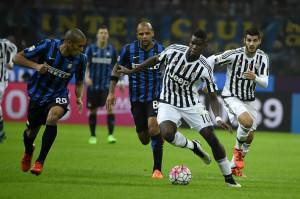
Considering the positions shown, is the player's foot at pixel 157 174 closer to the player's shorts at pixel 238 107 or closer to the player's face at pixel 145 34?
the player's shorts at pixel 238 107

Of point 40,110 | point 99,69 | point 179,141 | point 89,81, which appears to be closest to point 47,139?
point 40,110

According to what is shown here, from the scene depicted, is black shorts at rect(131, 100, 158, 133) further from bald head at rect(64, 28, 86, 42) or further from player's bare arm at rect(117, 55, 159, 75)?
bald head at rect(64, 28, 86, 42)

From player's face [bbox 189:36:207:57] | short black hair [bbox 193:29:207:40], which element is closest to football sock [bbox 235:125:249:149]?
player's face [bbox 189:36:207:57]

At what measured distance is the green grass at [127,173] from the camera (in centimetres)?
977

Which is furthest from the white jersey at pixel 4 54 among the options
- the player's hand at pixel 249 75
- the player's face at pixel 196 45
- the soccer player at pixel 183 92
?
the player's face at pixel 196 45

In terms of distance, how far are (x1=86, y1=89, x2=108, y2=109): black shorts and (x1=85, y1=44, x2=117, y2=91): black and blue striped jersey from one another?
100 millimetres

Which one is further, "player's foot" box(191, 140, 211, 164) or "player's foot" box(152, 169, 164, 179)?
"player's foot" box(152, 169, 164, 179)

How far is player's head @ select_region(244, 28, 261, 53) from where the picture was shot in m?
12.2

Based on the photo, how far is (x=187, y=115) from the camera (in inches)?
428

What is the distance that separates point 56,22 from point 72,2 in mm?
1051

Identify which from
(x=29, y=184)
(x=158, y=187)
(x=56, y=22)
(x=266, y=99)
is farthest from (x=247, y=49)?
(x=56, y=22)

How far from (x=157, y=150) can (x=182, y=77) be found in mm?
1433

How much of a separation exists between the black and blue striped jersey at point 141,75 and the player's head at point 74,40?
4.26 ft

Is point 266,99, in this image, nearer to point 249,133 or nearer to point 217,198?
point 249,133
